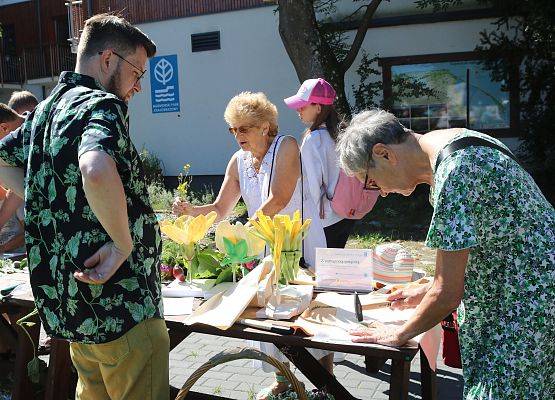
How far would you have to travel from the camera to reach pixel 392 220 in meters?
9.58

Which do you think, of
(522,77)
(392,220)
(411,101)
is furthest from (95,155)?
(411,101)

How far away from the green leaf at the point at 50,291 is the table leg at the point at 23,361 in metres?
1.14

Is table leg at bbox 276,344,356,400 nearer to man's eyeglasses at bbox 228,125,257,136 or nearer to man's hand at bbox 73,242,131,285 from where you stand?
man's hand at bbox 73,242,131,285

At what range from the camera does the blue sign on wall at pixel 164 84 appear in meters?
13.5

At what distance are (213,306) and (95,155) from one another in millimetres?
992

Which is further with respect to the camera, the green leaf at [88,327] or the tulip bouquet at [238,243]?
the tulip bouquet at [238,243]

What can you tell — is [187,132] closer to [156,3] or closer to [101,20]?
[156,3]

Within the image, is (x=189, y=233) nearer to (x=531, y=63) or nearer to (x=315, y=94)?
(x=315, y=94)

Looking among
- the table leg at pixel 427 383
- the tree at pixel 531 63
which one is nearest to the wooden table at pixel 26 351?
the table leg at pixel 427 383

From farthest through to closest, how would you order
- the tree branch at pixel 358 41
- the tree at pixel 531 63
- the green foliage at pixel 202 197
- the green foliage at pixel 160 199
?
the green foliage at pixel 202 197 → the green foliage at pixel 160 199 → the tree branch at pixel 358 41 → the tree at pixel 531 63

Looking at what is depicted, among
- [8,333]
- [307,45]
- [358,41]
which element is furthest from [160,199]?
[8,333]

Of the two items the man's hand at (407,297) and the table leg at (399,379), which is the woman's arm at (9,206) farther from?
the table leg at (399,379)

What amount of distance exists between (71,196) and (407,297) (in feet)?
4.51

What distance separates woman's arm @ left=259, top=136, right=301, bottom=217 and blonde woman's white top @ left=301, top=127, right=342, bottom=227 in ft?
0.42
